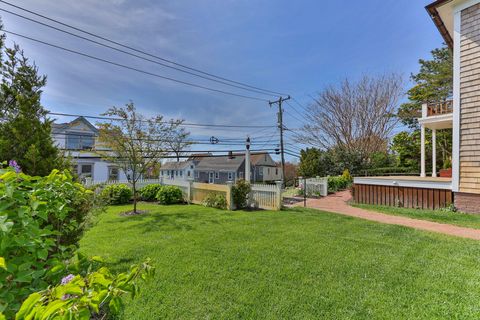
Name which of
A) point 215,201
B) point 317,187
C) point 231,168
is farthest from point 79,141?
point 317,187

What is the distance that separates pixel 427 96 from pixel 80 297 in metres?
23.9

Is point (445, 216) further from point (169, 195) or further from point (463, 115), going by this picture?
point (169, 195)

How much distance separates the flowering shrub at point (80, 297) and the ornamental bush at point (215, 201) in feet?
26.4

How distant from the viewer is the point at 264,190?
9.06m

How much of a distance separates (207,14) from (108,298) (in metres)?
9.76

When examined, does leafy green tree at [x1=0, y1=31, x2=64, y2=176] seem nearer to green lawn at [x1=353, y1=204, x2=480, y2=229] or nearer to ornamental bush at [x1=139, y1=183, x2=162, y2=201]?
ornamental bush at [x1=139, y1=183, x2=162, y2=201]

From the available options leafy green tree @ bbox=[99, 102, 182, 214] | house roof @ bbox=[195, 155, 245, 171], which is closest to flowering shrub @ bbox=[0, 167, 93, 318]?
leafy green tree @ bbox=[99, 102, 182, 214]

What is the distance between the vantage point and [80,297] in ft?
2.87

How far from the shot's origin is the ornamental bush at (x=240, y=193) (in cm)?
899

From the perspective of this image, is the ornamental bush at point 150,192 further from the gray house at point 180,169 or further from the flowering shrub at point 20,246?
the gray house at point 180,169

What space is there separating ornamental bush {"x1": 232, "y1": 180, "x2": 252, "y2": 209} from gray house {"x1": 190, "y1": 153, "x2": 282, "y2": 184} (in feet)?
81.9

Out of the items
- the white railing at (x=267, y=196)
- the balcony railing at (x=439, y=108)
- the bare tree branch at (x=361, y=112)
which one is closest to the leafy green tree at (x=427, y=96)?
the bare tree branch at (x=361, y=112)

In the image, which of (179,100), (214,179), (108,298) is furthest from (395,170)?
(214,179)

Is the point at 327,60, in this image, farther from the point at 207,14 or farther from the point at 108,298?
the point at 108,298
